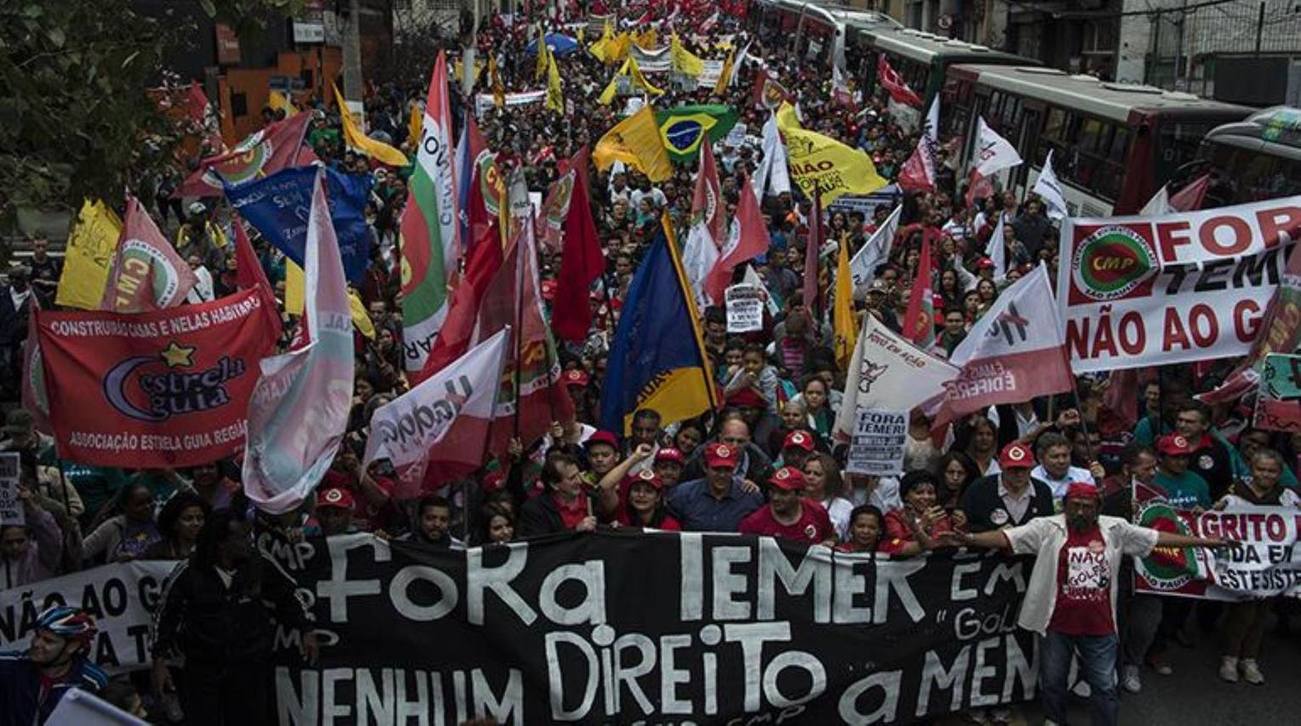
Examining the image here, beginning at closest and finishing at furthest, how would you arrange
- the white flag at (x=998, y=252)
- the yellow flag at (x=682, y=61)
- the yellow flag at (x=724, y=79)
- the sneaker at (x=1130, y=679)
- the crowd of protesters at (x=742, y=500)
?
the crowd of protesters at (x=742, y=500) → the sneaker at (x=1130, y=679) → the white flag at (x=998, y=252) → the yellow flag at (x=724, y=79) → the yellow flag at (x=682, y=61)

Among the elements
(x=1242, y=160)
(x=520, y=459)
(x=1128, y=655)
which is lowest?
(x=1128, y=655)

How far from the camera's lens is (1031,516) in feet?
24.1

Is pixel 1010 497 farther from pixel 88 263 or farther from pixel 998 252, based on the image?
pixel 998 252

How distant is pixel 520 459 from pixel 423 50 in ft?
108

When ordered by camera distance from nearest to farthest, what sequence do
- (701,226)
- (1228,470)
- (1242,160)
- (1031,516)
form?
(1031,516) < (1228,470) < (701,226) < (1242,160)

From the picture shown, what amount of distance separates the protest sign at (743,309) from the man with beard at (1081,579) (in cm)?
471

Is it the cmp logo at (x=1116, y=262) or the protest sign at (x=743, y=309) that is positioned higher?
the cmp logo at (x=1116, y=262)

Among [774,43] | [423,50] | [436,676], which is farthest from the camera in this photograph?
[774,43]

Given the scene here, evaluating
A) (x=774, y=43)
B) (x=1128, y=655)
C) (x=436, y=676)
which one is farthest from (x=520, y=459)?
(x=774, y=43)

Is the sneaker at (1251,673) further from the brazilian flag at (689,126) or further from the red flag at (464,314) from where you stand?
the brazilian flag at (689,126)

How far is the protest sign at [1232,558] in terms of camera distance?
24.3 feet

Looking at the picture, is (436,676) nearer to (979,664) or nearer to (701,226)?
(979,664)

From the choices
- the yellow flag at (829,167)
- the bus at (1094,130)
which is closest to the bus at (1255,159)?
the bus at (1094,130)

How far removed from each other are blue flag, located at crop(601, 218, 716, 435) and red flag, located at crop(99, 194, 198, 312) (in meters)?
2.78
